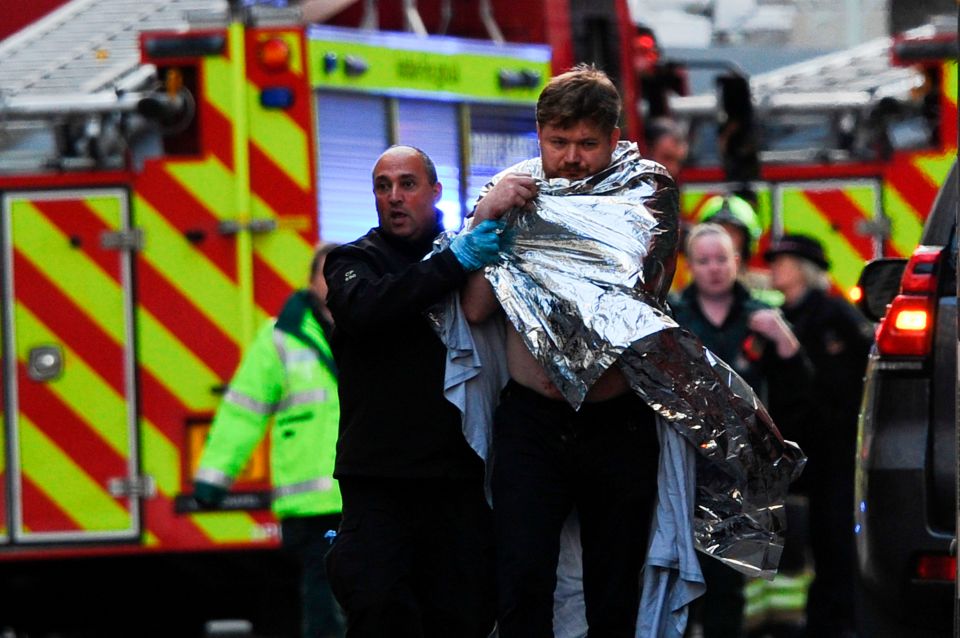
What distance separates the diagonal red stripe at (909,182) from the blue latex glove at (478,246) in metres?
5.53

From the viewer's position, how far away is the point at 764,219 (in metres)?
10.5

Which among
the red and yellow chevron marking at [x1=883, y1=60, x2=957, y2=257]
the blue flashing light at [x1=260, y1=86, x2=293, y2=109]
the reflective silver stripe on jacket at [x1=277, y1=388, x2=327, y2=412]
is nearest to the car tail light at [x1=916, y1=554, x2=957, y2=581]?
the reflective silver stripe on jacket at [x1=277, y1=388, x2=327, y2=412]

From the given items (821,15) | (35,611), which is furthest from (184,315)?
(821,15)

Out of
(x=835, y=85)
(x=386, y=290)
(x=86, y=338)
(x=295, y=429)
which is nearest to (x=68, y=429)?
(x=86, y=338)

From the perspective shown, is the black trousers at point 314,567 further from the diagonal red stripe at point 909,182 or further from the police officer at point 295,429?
the diagonal red stripe at point 909,182

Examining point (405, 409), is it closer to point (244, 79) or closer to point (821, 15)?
point (244, 79)

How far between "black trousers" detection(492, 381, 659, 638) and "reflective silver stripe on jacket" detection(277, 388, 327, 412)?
252 cm

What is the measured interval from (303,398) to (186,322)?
1.01 metres

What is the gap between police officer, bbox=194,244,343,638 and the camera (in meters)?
7.65

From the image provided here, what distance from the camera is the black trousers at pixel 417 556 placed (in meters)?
5.37

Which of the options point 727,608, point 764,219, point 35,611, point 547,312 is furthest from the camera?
point 764,219

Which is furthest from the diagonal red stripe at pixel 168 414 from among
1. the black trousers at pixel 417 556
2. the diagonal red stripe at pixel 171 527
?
the black trousers at pixel 417 556

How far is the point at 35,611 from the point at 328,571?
414cm

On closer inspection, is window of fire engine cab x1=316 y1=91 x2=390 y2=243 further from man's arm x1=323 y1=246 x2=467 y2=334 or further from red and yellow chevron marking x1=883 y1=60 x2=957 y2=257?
man's arm x1=323 y1=246 x2=467 y2=334
